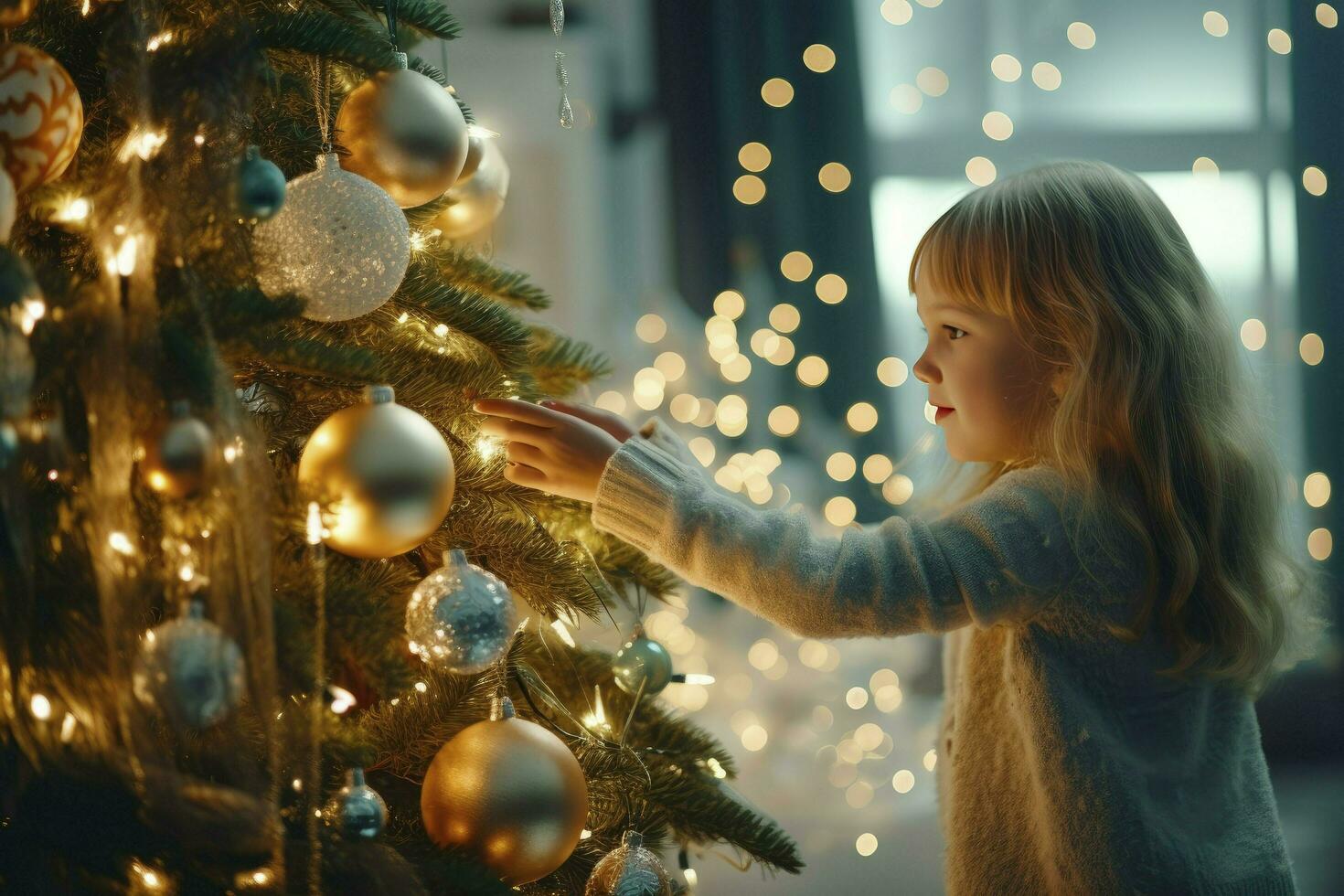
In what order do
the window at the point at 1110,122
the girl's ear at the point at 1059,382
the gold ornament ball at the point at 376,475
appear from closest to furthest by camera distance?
the gold ornament ball at the point at 376,475 < the girl's ear at the point at 1059,382 < the window at the point at 1110,122

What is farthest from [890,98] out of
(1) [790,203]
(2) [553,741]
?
(2) [553,741]

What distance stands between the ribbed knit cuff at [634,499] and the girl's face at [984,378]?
268mm

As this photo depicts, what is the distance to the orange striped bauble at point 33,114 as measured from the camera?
1.50 feet

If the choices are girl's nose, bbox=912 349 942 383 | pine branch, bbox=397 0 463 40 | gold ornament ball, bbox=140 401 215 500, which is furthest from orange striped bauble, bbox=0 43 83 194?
girl's nose, bbox=912 349 942 383

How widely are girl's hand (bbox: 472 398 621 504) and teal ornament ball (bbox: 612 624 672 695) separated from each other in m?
0.11

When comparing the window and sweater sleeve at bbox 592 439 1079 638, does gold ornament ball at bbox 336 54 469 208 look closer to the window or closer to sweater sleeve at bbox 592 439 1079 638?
sweater sleeve at bbox 592 439 1079 638

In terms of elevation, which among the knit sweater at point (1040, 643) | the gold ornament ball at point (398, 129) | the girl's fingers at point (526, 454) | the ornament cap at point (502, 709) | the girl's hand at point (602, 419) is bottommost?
the knit sweater at point (1040, 643)

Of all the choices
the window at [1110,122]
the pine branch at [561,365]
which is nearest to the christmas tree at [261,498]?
the pine branch at [561,365]

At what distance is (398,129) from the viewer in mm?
624

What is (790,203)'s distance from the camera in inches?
65.2

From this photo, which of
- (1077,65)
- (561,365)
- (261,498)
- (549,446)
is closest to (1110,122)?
(1077,65)

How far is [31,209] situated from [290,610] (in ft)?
0.75

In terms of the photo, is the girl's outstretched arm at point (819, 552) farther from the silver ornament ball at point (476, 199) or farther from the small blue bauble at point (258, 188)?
the small blue bauble at point (258, 188)

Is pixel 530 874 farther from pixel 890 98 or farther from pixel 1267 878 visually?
pixel 890 98
